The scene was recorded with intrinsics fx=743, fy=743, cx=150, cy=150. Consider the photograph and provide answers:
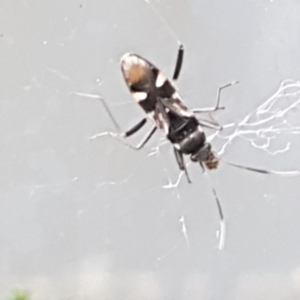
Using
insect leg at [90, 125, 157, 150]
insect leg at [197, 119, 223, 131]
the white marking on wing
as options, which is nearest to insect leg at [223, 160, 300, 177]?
insect leg at [197, 119, 223, 131]

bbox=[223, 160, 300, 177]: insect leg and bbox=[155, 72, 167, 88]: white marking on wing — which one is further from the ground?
bbox=[155, 72, 167, 88]: white marking on wing

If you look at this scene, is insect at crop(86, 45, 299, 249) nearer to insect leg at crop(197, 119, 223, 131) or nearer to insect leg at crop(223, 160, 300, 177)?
insect leg at crop(197, 119, 223, 131)

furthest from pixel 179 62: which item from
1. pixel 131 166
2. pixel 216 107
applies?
pixel 131 166

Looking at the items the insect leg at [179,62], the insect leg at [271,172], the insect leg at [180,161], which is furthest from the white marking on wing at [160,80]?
the insect leg at [271,172]

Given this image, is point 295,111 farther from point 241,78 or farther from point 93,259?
point 93,259

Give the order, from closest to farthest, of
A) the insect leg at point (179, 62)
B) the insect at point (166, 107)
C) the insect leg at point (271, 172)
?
the insect at point (166, 107)
the insect leg at point (179, 62)
the insect leg at point (271, 172)

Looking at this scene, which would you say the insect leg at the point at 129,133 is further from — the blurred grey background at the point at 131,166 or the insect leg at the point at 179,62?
the insect leg at the point at 179,62

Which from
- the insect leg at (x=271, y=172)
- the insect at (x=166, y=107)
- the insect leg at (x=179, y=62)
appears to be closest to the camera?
the insect at (x=166, y=107)

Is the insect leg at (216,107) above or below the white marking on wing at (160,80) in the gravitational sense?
below

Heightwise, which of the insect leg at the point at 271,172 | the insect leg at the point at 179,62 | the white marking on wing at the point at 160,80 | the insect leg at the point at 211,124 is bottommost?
the insect leg at the point at 271,172

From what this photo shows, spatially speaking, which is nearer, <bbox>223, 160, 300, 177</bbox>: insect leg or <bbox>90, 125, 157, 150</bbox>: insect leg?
<bbox>90, 125, 157, 150</bbox>: insect leg
